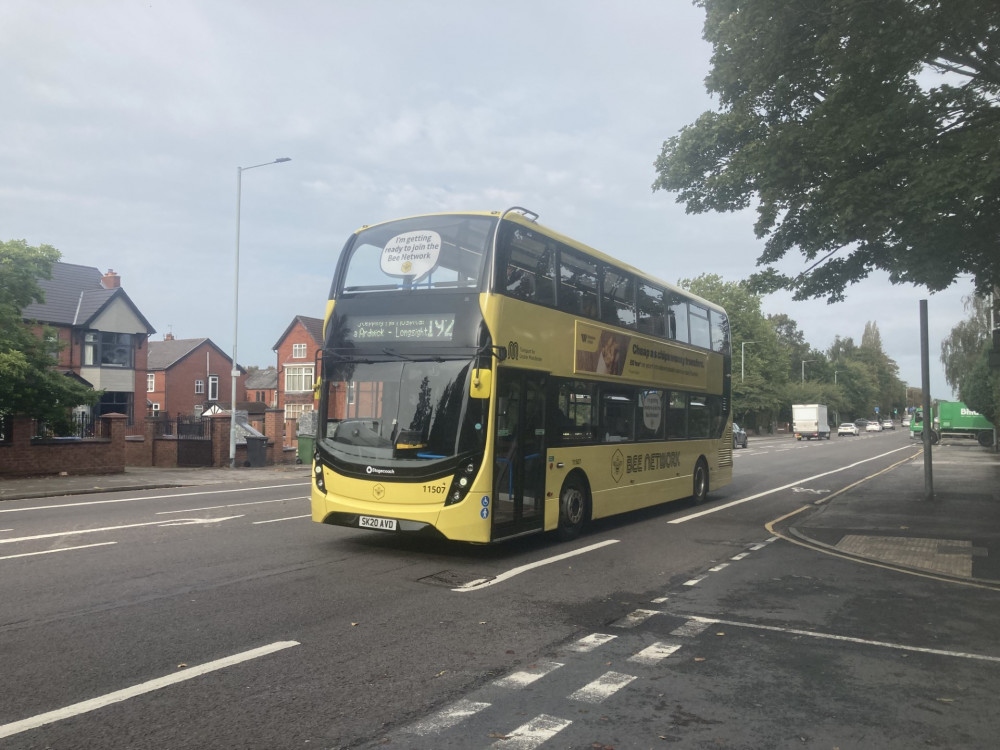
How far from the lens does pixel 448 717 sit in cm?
430

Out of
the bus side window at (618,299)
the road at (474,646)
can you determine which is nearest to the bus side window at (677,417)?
the bus side window at (618,299)

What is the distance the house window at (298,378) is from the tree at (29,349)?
49.8 meters

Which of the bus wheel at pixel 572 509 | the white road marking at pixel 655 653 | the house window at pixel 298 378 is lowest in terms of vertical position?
the white road marking at pixel 655 653

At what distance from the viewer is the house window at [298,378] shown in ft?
235

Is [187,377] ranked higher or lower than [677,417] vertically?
higher

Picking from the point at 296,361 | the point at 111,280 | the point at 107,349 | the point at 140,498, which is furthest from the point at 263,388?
the point at 140,498

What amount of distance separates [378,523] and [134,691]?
14.7 feet

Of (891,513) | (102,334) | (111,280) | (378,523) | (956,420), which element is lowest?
(891,513)

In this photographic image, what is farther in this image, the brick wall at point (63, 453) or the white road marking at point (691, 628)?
the brick wall at point (63, 453)

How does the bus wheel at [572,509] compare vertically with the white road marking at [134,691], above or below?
above

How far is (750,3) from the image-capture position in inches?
481

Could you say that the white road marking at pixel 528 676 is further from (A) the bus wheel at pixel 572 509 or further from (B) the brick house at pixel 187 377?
(B) the brick house at pixel 187 377

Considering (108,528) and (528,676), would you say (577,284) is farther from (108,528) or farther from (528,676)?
(108,528)

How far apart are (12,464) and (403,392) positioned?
53.2 ft
